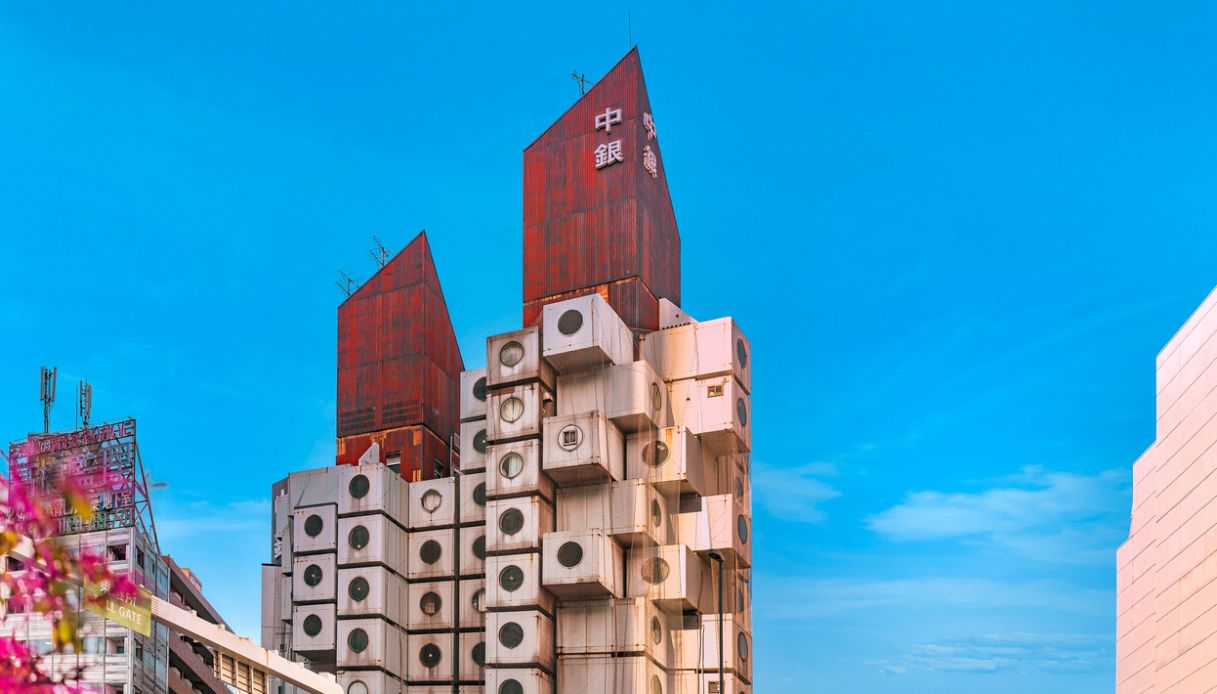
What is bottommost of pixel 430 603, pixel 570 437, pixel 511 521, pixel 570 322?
pixel 430 603

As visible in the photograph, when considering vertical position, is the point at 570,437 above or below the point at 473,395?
below

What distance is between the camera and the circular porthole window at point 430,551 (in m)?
86.9

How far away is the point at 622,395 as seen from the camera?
77500 mm

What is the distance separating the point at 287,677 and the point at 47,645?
19.5 m

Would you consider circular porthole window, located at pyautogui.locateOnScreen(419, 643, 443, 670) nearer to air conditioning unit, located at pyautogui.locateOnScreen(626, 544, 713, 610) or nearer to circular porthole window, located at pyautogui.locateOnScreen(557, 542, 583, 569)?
circular porthole window, located at pyautogui.locateOnScreen(557, 542, 583, 569)

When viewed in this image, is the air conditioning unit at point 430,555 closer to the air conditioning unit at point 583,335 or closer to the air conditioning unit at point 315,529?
the air conditioning unit at point 315,529

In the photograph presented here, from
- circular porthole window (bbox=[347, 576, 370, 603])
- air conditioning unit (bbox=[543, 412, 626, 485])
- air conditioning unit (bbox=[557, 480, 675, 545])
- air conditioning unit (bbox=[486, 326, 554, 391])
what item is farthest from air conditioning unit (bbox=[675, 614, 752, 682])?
circular porthole window (bbox=[347, 576, 370, 603])

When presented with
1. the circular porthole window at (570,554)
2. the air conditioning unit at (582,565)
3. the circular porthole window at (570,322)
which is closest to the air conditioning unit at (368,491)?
the air conditioning unit at (582,565)

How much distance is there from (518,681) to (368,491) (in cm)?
1712

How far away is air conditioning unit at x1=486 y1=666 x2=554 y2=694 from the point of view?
75.3 m

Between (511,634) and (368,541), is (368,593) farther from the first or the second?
(511,634)

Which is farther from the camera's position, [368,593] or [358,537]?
[358,537]

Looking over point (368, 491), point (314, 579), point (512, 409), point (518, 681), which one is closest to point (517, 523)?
point (512, 409)

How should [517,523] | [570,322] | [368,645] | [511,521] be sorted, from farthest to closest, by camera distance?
[368,645]
[511,521]
[517,523]
[570,322]
